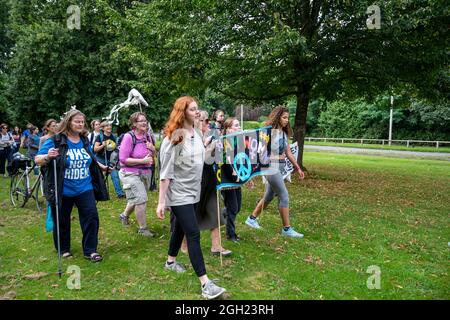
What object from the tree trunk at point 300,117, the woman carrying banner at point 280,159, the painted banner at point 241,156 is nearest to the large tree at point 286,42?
the tree trunk at point 300,117

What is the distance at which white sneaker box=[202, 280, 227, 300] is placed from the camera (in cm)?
412

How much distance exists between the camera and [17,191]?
9.32 metres

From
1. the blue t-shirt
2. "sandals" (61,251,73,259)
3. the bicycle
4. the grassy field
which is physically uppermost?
the blue t-shirt

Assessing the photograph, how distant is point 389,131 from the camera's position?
4281 centimetres

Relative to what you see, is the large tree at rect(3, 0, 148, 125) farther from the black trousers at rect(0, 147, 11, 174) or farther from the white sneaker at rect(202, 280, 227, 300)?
the white sneaker at rect(202, 280, 227, 300)

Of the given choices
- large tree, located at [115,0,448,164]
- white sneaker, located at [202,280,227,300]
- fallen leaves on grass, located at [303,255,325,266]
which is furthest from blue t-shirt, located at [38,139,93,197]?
large tree, located at [115,0,448,164]

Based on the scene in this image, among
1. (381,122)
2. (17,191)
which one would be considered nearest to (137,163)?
(17,191)

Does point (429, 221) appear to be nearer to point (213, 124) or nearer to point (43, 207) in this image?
point (213, 124)

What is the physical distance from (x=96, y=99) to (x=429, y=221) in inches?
779

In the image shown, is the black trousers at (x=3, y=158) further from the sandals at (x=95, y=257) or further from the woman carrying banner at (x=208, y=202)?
the woman carrying banner at (x=208, y=202)

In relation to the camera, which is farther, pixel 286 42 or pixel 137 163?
pixel 286 42

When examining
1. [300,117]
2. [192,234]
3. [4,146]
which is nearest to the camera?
[192,234]

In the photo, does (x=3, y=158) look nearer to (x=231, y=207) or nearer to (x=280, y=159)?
(x=231, y=207)

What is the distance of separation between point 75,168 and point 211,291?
2.49m
